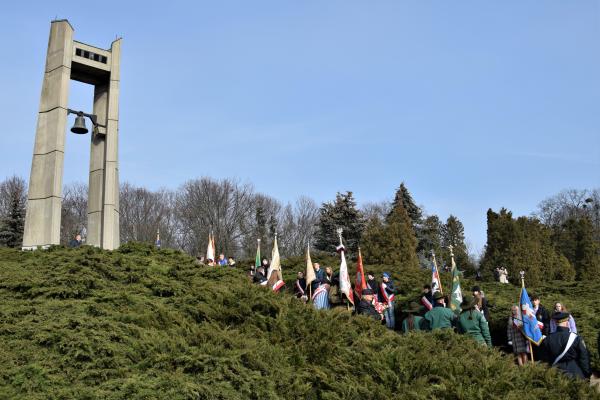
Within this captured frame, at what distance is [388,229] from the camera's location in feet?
119

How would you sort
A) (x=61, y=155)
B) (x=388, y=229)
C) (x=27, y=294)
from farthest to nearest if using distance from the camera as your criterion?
(x=388, y=229), (x=61, y=155), (x=27, y=294)

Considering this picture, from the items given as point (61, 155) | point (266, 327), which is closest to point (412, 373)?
point (266, 327)

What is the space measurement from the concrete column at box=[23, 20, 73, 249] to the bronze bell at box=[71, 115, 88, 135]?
A: 50 cm

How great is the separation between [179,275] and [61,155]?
757cm

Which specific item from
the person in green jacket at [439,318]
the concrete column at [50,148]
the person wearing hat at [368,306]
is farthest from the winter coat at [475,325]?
the concrete column at [50,148]

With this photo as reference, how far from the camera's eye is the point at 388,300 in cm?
1424

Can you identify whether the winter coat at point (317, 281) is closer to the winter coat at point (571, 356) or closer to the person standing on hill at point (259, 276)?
the person standing on hill at point (259, 276)

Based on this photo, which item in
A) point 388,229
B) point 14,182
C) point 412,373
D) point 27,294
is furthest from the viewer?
point 14,182

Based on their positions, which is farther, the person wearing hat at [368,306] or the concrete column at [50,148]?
the concrete column at [50,148]

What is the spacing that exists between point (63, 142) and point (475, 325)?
13145 millimetres

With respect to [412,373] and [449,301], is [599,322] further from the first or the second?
[412,373]

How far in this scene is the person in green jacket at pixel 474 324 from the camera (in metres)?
9.69


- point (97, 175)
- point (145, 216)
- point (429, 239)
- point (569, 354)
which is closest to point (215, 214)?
point (145, 216)

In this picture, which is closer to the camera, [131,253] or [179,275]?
[179,275]
